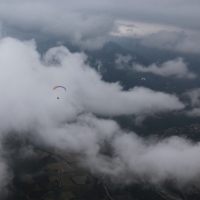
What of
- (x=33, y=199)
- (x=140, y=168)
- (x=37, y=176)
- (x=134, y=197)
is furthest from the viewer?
(x=140, y=168)

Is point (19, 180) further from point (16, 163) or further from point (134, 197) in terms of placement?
point (134, 197)

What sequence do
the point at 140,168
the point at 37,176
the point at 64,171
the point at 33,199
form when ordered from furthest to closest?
the point at 140,168 → the point at 64,171 → the point at 37,176 → the point at 33,199

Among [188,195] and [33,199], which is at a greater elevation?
[188,195]

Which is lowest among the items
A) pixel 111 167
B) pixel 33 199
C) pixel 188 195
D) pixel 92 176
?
pixel 33 199

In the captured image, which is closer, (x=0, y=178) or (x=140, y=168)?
(x=0, y=178)

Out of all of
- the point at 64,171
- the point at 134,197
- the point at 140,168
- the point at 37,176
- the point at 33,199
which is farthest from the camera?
the point at 140,168

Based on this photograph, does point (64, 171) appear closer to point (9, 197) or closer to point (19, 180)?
point (19, 180)

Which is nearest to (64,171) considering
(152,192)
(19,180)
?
(19,180)

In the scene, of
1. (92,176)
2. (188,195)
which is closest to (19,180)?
(92,176)

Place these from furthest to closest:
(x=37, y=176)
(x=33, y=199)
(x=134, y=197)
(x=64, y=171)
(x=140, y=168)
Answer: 1. (x=140, y=168)
2. (x=64, y=171)
3. (x=37, y=176)
4. (x=134, y=197)
5. (x=33, y=199)
